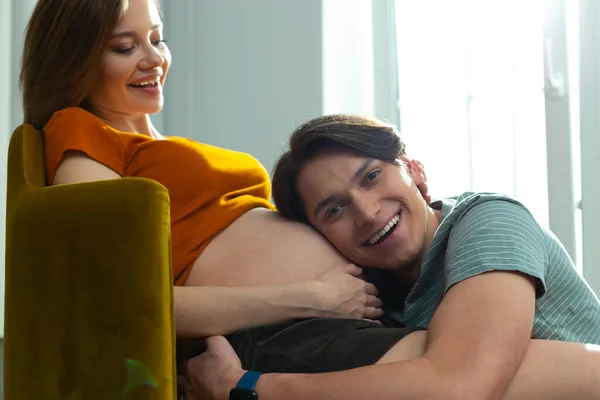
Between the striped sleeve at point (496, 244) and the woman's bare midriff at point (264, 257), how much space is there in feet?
0.84

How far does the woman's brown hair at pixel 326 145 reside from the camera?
1.33 m

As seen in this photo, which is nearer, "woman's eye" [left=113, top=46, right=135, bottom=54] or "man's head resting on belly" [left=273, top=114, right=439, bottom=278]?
"man's head resting on belly" [left=273, top=114, right=439, bottom=278]

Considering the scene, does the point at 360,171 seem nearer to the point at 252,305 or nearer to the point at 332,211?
the point at 332,211

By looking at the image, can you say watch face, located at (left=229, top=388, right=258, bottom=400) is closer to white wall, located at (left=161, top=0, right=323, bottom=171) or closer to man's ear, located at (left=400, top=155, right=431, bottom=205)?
man's ear, located at (left=400, top=155, right=431, bottom=205)

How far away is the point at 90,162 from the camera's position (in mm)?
1371

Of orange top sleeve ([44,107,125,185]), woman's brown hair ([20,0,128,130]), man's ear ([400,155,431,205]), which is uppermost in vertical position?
woman's brown hair ([20,0,128,130])

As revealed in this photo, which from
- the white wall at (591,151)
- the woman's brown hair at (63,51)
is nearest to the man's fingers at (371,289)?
the woman's brown hair at (63,51)

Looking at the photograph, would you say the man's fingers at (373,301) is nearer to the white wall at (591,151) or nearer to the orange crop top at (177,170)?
the orange crop top at (177,170)

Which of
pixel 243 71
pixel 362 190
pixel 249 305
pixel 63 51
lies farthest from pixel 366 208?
pixel 243 71

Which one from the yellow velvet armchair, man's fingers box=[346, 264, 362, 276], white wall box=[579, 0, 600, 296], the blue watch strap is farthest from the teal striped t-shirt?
white wall box=[579, 0, 600, 296]

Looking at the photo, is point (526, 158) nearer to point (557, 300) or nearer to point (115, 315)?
point (557, 300)

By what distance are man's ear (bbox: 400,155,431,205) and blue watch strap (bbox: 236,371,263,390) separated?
46cm

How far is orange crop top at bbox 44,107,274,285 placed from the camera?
137 centimetres

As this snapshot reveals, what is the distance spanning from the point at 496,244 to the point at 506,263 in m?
0.04
